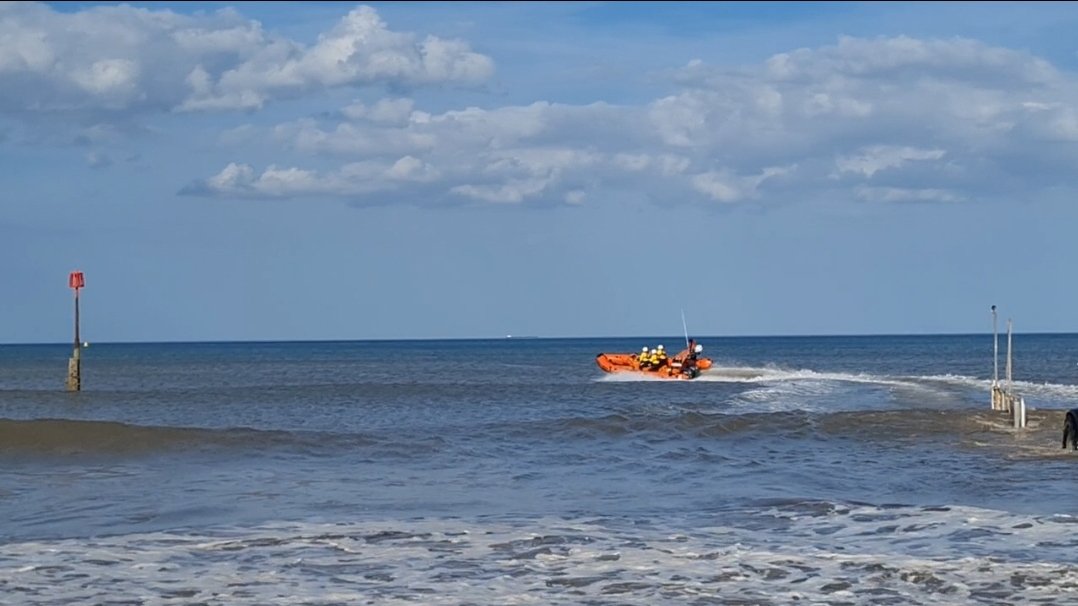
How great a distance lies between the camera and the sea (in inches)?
440

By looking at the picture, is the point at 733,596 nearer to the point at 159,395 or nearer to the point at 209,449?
the point at 209,449

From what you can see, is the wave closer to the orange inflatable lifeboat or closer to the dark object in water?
the orange inflatable lifeboat

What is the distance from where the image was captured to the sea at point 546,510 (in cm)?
1118

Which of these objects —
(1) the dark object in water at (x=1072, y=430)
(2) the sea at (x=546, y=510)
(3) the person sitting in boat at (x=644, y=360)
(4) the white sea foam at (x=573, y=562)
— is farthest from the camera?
(3) the person sitting in boat at (x=644, y=360)

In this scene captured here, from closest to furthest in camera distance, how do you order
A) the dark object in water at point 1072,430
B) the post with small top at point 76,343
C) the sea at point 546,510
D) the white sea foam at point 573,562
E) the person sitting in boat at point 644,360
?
the white sea foam at point 573,562, the sea at point 546,510, the dark object in water at point 1072,430, the post with small top at point 76,343, the person sitting in boat at point 644,360

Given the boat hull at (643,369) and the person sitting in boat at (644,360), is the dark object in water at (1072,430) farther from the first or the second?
the person sitting in boat at (644,360)

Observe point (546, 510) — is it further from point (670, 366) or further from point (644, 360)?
point (644, 360)

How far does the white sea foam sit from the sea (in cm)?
4

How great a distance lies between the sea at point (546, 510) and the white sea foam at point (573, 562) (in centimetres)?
4

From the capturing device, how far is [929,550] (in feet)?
41.9

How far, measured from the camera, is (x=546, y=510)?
15852 millimetres

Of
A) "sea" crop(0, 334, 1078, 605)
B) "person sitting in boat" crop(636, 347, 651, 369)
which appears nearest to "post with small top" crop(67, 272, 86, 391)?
"sea" crop(0, 334, 1078, 605)

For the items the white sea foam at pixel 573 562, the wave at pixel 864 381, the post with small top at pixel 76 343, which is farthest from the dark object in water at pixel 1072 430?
the post with small top at pixel 76 343

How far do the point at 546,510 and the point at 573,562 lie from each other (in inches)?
A: 144
